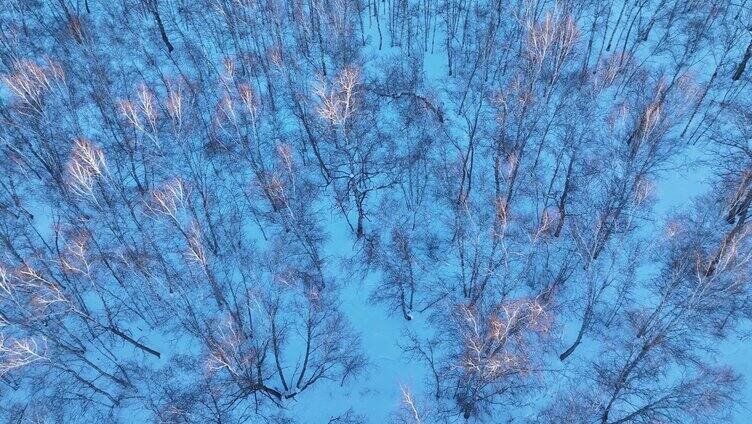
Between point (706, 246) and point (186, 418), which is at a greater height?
point (706, 246)

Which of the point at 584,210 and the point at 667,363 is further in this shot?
the point at 584,210

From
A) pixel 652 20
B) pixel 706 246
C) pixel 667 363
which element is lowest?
pixel 667 363

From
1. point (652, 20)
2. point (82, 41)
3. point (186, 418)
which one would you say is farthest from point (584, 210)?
point (82, 41)

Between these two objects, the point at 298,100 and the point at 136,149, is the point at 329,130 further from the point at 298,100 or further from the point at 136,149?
the point at 136,149

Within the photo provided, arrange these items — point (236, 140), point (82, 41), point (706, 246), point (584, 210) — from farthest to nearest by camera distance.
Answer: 1. point (82, 41)
2. point (236, 140)
3. point (584, 210)
4. point (706, 246)

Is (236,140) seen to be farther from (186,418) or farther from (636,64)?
(636,64)

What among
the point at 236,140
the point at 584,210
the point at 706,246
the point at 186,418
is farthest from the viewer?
the point at 236,140

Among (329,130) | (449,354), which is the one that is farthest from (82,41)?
(449,354)
